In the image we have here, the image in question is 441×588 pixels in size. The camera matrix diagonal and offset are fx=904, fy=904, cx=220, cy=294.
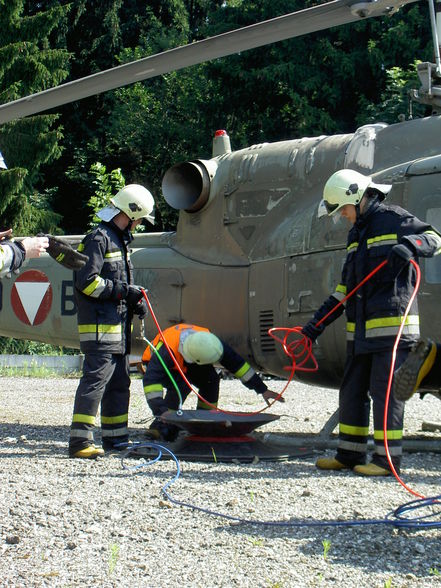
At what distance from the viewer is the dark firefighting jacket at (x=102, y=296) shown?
643cm

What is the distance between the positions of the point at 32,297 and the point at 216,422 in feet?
10.1

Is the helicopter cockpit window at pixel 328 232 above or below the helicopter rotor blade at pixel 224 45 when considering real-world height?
below

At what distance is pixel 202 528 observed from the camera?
416cm

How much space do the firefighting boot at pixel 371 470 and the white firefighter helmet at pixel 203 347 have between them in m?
1.79

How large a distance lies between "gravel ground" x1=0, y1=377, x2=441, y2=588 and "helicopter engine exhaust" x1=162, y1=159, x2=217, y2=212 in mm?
2581

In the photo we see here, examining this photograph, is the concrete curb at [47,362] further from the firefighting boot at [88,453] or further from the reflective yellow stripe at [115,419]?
the firefighting boot at [88,453]

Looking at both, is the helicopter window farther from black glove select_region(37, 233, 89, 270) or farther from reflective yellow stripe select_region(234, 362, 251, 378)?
black glove select_region(37, 233, 89, 270)

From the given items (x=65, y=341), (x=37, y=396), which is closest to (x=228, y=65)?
(x=37, y=396)

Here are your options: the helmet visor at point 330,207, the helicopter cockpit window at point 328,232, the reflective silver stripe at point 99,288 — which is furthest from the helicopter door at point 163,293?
the helmet visor at point 330,207

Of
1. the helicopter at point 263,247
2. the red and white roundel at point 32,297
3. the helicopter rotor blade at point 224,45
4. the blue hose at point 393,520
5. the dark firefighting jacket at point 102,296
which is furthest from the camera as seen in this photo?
the red and white roundel at point 32,297

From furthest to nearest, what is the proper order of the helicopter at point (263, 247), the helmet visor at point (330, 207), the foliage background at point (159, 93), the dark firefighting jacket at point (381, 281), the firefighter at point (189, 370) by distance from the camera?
the foliage background at point (159, 93) < the firefighter at point (189, 370) < the helicopter at point (263, 247) < the helmet visor at point (330, 207) < the dark firefighting jacket at point (381, 281)

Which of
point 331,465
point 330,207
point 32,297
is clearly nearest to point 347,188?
point 330,207

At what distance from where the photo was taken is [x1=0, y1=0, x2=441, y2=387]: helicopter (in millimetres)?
6949

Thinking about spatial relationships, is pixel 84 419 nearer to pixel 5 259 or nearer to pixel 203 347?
pixel 203 347
